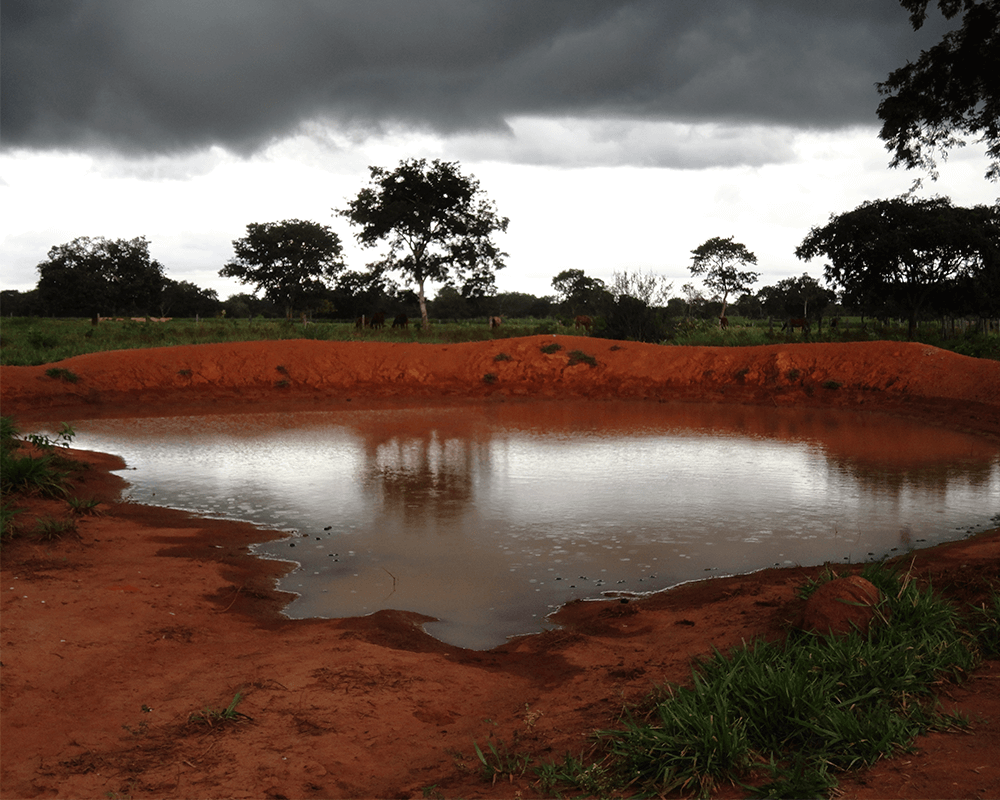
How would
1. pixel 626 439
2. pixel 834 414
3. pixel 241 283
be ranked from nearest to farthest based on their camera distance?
pixel 626 439 < pixel 834 414 < pixel 241 283

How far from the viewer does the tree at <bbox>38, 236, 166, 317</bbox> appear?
5447 cm

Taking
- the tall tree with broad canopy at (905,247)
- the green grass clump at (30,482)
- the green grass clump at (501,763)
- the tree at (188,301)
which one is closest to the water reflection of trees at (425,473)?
the green grass clump at (30,482)

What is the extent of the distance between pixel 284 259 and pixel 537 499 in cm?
4920

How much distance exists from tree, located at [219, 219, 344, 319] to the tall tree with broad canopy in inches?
1382

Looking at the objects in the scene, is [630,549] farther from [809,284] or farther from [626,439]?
[809,284]

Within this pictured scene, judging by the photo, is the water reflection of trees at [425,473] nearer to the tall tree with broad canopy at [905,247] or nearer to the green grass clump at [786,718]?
the green grass clump at [786,718]

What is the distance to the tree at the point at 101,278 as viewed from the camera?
54.5 m

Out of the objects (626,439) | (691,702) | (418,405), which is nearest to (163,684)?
(691,702)

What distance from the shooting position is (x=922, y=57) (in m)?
16.4

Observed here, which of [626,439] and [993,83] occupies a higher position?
[993,83]

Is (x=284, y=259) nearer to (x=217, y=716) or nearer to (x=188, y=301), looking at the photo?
(x=188, y=301)

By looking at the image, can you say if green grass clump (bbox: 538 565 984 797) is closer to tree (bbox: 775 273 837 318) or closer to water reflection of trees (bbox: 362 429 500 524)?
water reflection of trees (bbox: 362 429 500 524)

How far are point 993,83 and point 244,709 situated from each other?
58.5 ft

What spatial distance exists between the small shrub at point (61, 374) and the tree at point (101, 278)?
121 ft
